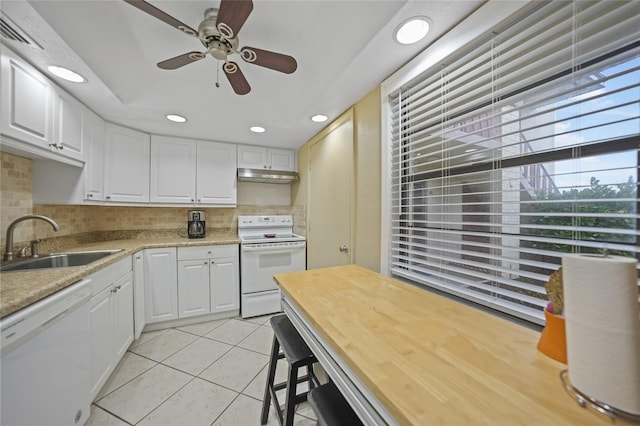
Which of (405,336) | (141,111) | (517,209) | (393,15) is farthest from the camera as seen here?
(141,111)

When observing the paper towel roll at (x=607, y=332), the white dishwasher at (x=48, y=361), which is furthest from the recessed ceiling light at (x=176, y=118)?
the paper towel roll at (x=607, y=332)

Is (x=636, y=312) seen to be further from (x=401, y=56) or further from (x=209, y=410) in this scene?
(x=209, y=410)

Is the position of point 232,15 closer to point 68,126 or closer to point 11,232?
point 68,126

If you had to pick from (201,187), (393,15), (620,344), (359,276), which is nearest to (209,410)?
(359,276)

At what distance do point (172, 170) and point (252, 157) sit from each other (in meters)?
0.98

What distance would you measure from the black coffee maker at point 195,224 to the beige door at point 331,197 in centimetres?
138

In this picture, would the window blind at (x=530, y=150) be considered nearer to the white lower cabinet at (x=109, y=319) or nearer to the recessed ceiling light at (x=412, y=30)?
the recessed ceiling light at (x=412, y=30)

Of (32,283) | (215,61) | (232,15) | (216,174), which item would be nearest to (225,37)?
(232,15)

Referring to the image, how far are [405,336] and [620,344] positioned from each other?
1.54 feet

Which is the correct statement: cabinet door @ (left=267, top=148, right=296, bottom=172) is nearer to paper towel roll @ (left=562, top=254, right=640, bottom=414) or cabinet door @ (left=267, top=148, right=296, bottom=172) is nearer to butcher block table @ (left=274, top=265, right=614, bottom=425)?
butcher block table @ (left=274, top=265, right=614, bottom=425)

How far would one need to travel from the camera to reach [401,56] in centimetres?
140

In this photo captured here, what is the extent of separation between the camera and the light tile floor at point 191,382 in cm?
142

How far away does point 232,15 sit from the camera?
955 mm

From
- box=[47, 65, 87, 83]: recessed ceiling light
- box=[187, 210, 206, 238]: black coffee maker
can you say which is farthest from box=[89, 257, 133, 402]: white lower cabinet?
box=[47, 65, 87, 83]: recessed ceiling light
